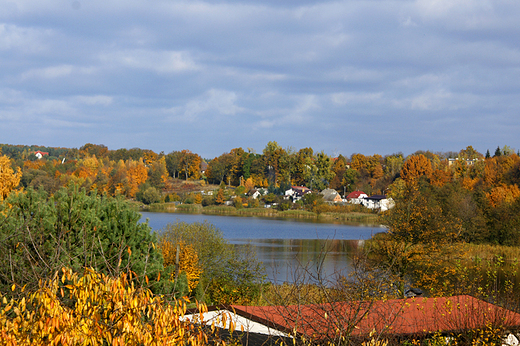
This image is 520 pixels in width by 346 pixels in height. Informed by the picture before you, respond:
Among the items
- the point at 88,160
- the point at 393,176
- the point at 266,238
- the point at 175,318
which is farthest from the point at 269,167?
the point at 175,318

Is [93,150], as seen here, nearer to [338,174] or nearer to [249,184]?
[249,184]

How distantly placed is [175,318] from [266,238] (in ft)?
155

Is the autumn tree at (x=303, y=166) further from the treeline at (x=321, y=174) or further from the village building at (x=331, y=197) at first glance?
the village building at (x=331, y=197)

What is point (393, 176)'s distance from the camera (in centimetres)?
10212

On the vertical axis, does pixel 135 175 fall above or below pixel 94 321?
above

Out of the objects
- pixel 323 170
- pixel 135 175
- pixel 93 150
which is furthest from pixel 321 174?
pixel 93 150

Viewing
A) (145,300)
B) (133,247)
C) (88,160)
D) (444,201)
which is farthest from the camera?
(88,160)

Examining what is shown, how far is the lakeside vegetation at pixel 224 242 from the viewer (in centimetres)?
582

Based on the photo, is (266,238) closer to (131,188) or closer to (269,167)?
(131,188)

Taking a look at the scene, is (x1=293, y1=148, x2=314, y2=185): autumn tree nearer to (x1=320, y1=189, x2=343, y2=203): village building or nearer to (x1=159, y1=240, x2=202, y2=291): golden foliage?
(x1=320, y1=189, x2=343, y2=203): village building

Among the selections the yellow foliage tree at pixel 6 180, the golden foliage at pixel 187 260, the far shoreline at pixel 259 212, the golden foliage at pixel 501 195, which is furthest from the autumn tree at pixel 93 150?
the golden foliage at pixel 187 260

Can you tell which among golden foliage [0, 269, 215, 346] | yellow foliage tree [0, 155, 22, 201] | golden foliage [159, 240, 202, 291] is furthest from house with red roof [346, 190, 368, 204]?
golden foliage [0, 269, 215, 346]

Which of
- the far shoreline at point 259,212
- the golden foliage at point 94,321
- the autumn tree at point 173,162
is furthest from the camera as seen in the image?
the autumn tree at point 173,162

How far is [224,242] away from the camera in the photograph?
2653 centimetres
